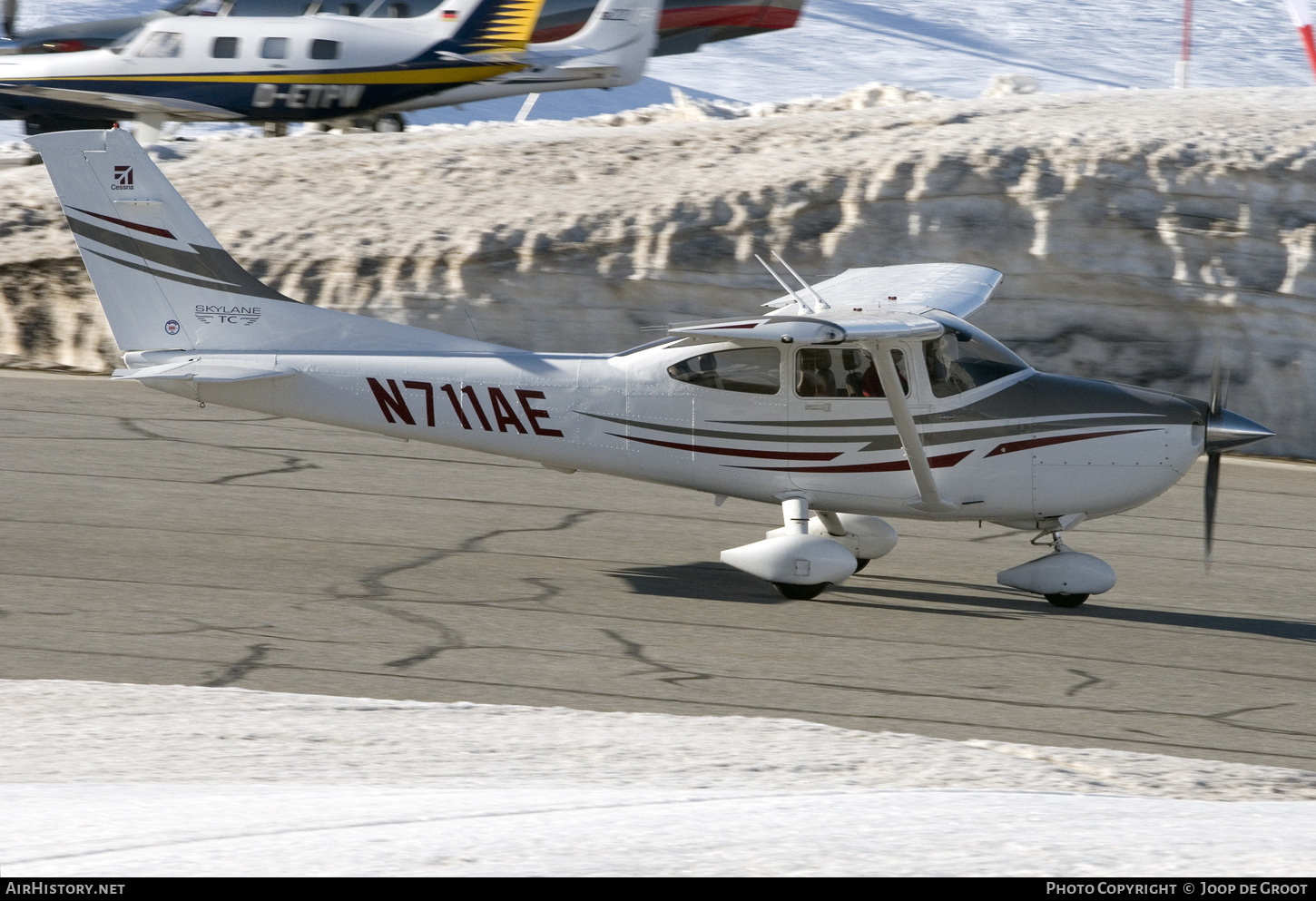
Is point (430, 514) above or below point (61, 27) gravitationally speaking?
below

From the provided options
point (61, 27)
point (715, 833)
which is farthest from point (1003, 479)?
point (61, 27)

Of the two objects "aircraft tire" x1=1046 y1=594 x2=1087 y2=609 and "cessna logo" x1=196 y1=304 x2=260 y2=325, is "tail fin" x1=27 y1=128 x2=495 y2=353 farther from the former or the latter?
"aircraft tire" x1=1046 y1=594 x2=1087 y2=609

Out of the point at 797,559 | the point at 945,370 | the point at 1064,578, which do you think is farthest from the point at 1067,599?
the point at 797,559

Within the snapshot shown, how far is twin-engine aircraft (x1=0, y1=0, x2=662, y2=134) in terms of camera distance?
25891mm

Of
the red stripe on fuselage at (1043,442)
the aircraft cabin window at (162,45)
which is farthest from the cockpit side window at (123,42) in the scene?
the red stripe on fuselage at (1043,442)

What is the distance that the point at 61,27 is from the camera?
27062 mm

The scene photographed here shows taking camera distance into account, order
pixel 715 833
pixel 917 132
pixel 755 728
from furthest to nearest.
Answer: pixel 917 132
pixel 755 728
pixel 715 833

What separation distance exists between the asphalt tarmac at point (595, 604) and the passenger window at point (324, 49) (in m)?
14.5

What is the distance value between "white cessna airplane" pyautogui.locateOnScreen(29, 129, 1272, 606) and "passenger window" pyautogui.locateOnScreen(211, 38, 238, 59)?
17.6 m

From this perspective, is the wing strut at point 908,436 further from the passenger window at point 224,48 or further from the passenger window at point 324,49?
the passenger window at point 224,48

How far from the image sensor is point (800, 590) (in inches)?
354

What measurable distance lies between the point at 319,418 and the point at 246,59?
1875 cm

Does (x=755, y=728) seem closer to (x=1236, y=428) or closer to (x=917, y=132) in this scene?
(x=1236, y=428)

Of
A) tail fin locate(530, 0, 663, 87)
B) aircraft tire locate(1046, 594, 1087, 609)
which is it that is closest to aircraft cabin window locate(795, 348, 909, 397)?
aircraft tire locate(1046, 594, 1087, 609)
